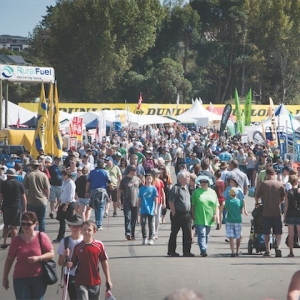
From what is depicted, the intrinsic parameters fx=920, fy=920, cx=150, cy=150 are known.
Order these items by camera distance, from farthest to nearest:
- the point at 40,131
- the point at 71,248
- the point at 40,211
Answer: the point at 40,131
the point at 40,211
the point at 71,248

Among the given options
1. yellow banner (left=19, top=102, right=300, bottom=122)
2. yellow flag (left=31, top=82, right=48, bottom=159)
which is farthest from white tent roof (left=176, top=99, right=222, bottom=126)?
yellow flag (left=31, top=82, right=48, bottom=159)

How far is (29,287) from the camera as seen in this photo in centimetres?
852

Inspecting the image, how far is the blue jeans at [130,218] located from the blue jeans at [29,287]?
26.2 ft

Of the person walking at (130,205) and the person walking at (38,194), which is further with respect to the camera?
the person walking at (130,205)

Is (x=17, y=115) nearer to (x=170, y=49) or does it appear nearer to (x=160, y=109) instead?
(x=160, y=109)

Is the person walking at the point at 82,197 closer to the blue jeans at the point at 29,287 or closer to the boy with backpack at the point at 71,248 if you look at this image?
the boy with backpack at the point at 71,248

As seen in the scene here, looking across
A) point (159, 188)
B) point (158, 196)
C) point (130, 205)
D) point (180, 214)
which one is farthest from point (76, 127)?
point (180, 214)

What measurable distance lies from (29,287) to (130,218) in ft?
26.7

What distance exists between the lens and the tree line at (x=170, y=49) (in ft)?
279

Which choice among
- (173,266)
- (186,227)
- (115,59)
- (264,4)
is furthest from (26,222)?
(264,4)

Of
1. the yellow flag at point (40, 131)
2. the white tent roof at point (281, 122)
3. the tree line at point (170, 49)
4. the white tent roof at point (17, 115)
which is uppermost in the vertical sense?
the tree line at point (170, 49)

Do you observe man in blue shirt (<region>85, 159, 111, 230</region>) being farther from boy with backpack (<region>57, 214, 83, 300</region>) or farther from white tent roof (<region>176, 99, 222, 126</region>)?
white tent roof (<region>176, 99, 222, 126</region>)

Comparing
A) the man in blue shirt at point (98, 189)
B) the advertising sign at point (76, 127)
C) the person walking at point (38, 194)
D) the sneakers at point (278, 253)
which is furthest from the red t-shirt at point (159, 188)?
the advertising sign at point (76, 127)

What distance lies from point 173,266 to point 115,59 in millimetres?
71341
